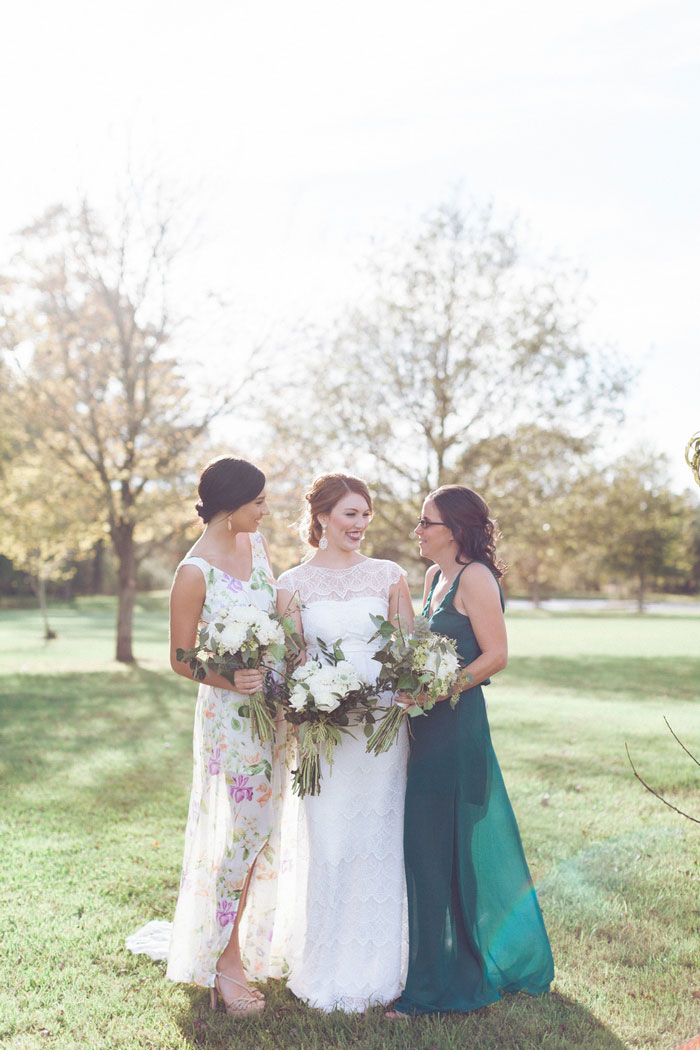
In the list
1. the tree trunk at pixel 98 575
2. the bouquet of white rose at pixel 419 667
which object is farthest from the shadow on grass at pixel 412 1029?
the tree trunk at pixel 98 575

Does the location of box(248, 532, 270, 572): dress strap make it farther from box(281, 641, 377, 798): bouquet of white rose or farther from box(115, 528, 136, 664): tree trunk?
box(115, 528, 136, 664): tree trunk

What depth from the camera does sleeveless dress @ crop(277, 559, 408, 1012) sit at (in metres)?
4.10

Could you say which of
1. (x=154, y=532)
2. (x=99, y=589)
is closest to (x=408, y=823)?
(x=154, y=532)

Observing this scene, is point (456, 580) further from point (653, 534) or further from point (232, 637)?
point (653, 534)

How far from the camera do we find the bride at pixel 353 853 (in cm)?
410

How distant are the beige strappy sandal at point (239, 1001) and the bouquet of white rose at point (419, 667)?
4.60ft

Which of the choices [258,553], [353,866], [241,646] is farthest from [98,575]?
[241,646]

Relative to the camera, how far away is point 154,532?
Result: 2022 cm

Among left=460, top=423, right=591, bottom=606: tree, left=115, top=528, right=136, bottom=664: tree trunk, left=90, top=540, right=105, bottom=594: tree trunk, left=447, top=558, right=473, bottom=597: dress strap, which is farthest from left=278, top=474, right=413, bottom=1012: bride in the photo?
left=90, top=540, right=105, bottom=594: tree trunk

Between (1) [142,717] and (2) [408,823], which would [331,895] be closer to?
(2) [408,823]

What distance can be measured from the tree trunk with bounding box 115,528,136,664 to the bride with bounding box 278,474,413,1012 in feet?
50.2

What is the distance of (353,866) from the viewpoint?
4.13 metres

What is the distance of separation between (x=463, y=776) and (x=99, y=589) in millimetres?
58158

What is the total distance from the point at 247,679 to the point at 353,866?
3.58 feet
